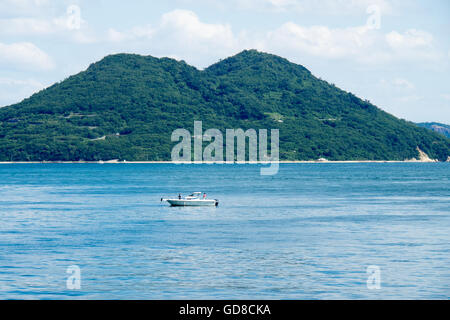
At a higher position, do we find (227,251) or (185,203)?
(185,203)

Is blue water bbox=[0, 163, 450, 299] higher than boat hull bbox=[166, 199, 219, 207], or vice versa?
boat hull bbox=[166, 199, 219, 207]

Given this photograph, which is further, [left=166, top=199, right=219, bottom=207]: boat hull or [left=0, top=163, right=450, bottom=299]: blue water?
[left=166, top=199, right=219, bottom=207]: boat hull

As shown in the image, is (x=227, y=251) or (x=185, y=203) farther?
(x=185, y=203)

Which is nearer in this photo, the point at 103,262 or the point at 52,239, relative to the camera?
the point at 103,262

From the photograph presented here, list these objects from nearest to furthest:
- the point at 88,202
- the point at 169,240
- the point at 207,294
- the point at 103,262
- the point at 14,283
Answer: the point at 207,294 → the point at 14,283 → the point at 103,262 → the point at 169,240 → the point at 88,202

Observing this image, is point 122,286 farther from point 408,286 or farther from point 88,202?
point 88,202

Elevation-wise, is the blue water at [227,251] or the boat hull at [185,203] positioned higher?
→ the boat hull at [185,203]

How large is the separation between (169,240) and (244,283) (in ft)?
69.7

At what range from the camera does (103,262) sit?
46.7 m

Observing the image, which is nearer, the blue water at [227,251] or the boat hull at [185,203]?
the blue water at [227,251]
